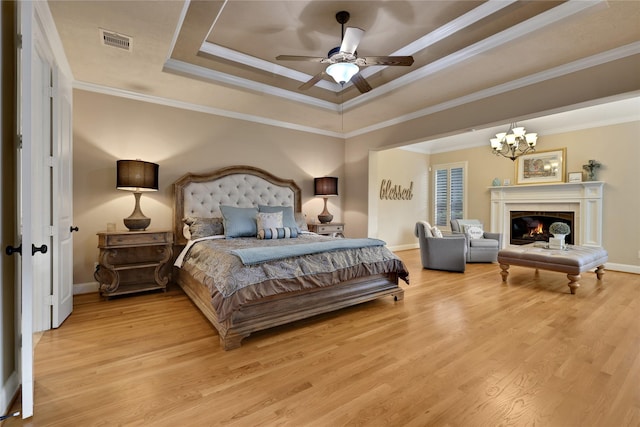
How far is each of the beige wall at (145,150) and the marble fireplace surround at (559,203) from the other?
15.7 feet

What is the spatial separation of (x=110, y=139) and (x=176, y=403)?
3.49 m

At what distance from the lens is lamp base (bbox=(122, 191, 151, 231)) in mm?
3471

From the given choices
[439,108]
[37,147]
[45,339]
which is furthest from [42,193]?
[439,108]

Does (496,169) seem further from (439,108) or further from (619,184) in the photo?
(439,108)

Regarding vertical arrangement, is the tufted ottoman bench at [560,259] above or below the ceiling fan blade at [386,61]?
below

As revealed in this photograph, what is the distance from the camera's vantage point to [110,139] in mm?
3752

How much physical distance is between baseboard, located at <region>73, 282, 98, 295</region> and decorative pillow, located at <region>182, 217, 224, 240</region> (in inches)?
48.5

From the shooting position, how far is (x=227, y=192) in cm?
452

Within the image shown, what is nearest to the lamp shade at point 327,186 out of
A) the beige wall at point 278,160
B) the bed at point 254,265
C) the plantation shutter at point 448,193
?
the beige wall at point 278,160

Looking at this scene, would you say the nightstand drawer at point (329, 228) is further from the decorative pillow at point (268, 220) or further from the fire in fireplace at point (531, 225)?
the fire in fireplace at point (531, 225)

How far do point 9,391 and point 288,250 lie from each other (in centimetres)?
189

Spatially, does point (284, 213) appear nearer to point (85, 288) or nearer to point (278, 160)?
point (278, 160)

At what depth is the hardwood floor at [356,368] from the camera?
1.55 m

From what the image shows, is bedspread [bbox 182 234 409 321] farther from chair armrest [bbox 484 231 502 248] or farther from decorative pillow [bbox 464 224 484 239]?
chair armrest [bbox 484 231 502 248]
